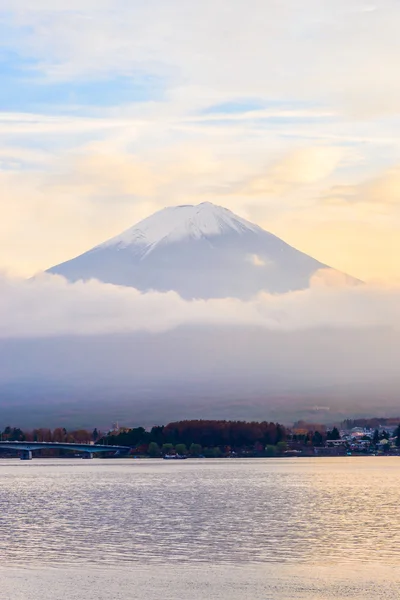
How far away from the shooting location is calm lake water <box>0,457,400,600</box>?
55281mm

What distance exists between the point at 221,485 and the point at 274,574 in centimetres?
10726

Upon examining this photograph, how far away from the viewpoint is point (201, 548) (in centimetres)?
7119

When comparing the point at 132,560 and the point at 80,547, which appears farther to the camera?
the point at 80,547

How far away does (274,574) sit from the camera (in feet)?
194

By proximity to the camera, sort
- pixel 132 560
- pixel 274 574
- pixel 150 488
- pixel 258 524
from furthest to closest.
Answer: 1. pixel 150 488
2. pixel 258 524
3. pixel 132 560
4. pixel 274 574

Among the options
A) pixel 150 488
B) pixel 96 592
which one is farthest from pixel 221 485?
pixel 96 592

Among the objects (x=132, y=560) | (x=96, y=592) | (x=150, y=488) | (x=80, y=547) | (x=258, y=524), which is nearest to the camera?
(x=96, y=592)

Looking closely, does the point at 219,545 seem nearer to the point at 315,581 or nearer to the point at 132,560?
the point at 132,560

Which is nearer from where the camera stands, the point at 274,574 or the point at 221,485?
the point at 274,574

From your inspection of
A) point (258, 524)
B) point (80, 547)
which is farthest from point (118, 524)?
point (80, 547)

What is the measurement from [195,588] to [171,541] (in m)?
20.4

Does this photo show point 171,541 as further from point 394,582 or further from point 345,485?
point 345,485

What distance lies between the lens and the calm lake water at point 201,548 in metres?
55.3

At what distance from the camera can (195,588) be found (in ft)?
182
